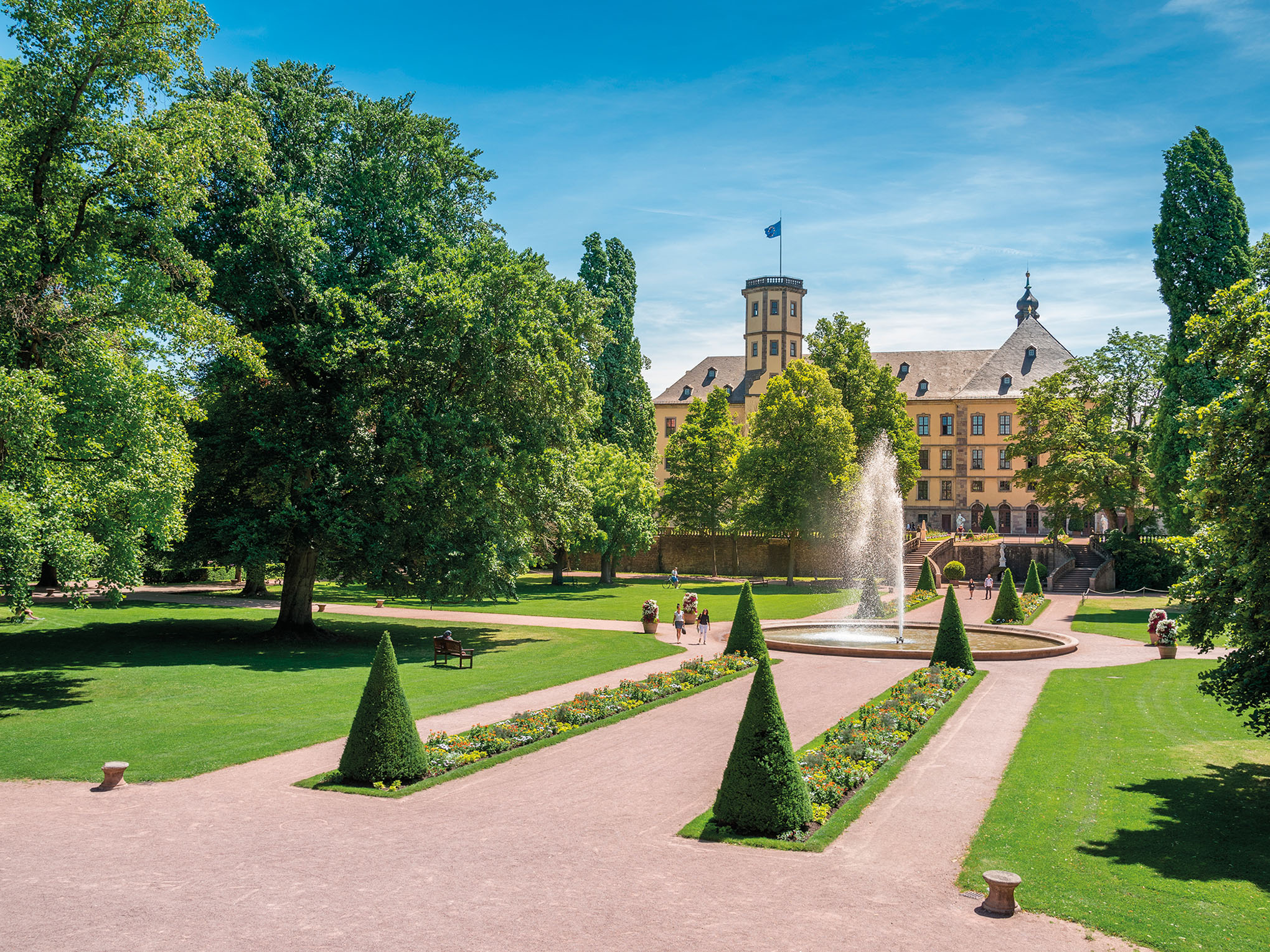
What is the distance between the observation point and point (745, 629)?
86.5 feet

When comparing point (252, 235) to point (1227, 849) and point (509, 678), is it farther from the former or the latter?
point (1227, 849)

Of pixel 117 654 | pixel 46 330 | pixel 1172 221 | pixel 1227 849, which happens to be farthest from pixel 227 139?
pixel 1172 221

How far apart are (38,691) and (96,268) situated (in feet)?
31.5

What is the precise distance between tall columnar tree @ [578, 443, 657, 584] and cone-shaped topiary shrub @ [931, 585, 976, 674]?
30809mm

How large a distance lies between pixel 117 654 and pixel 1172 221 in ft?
153

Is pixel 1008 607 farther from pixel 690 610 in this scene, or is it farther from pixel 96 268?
pixel 96 268

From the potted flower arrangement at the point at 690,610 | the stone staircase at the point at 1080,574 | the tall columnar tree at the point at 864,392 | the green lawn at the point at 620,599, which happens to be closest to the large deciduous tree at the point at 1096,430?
the stone staircase at the point at 1080,574

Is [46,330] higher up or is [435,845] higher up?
[46,330]

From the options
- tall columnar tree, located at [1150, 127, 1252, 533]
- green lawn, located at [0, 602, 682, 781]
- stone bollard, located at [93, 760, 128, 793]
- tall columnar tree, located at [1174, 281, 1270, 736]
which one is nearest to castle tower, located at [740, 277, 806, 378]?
tall columnar tree, located at [1150, 127, 1252, 533]

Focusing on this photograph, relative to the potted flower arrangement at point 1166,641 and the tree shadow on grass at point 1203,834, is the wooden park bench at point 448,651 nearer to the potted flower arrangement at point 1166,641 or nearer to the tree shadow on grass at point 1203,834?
the tree shadow on grass at point 1203,834

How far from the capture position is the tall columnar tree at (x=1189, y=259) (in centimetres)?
4106

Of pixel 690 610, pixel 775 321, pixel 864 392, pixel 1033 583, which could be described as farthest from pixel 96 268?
pixel 775 321

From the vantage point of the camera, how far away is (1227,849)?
11.4 metres

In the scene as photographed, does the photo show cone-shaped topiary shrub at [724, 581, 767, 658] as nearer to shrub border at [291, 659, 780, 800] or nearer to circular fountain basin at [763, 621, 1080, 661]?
circular fountain basin at [763, 621, 1080, 661]
